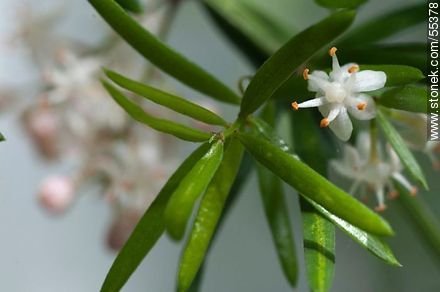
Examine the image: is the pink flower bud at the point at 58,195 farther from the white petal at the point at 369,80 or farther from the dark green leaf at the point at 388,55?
A: the white petal at the point at 369,80

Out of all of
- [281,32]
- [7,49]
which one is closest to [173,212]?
[281,32]

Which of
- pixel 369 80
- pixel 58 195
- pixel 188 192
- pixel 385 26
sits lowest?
pixel 188 192

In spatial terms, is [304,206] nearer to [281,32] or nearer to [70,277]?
[281,32]

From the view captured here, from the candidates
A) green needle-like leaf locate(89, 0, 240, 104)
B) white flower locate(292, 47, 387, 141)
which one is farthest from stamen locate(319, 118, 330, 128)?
green needle-like leaf locate(89, 0, 240, 104)

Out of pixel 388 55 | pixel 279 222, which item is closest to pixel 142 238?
pixel 279 222

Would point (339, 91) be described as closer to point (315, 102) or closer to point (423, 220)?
point (315, 102)

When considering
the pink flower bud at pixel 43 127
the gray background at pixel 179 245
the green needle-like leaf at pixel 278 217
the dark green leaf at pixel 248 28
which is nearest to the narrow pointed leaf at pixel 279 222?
the green needle-like leaf at pixel 278 217
